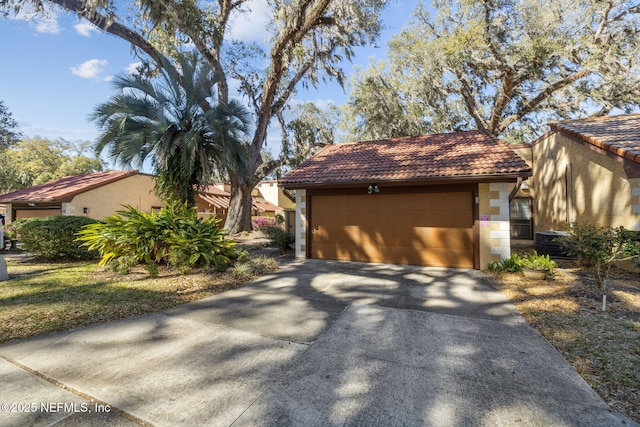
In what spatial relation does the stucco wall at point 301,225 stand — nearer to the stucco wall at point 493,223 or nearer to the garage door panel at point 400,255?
the garage door panel at point 400,255

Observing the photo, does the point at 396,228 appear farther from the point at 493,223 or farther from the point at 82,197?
the point at 82,197

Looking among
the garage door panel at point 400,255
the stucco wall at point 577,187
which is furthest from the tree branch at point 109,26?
the stucco wall at point 577,187

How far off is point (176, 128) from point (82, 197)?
41.1 feet

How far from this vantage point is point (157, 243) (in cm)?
743

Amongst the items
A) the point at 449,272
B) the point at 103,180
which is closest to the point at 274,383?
the point at 449,272

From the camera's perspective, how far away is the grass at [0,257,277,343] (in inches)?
165

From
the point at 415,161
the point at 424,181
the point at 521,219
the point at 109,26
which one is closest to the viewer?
the point at 424,181

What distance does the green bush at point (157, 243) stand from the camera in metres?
7.13

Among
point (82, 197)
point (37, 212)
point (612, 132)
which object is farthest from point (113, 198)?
point (612, 132)

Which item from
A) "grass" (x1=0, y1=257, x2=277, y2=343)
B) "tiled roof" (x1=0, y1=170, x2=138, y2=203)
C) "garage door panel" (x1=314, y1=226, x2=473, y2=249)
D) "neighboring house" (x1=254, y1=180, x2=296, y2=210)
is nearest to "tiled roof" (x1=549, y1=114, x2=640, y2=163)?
"garage door panel" (x1=314, y1=226, x2=473, y2=249)

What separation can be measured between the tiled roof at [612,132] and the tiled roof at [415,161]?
189 centimetres

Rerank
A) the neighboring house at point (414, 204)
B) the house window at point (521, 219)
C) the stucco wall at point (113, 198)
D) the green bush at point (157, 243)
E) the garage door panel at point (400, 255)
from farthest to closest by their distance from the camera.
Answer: the stucco wall at point (113, 198) → the house window at point (521, 219) → the garage door panel at point (400, 255) → the neighboring house at point (414, 204) → the green bush at point (157, 243)

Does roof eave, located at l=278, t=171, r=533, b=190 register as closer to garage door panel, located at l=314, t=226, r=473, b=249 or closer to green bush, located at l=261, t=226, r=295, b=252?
garage door panel, located at l=314, t=226, r=473, b=249

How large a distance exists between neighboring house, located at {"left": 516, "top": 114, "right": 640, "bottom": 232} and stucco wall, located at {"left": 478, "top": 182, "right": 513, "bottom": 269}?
2.05 meters
